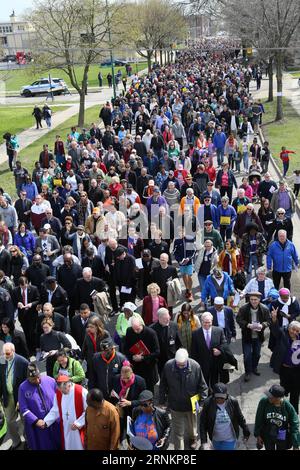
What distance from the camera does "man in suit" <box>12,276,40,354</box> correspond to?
8672 millimetres

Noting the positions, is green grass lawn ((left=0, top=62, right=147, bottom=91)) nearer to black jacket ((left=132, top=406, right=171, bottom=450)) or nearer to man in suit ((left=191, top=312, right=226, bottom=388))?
man in suit ((left=191, top=312, right=226, bottom=388))

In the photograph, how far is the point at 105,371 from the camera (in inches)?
262

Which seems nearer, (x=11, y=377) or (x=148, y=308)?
(x=11, y=377)

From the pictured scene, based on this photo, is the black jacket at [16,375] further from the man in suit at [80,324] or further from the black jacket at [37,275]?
the black jacket at [37,275]

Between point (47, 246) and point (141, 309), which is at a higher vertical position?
point (47, 246)

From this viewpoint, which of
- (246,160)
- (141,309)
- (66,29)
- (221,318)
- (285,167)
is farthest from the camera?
(66,29)

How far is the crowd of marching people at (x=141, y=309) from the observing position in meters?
6.01

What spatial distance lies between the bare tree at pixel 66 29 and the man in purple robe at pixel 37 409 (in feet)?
78.5

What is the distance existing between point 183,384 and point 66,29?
25535 millimetres

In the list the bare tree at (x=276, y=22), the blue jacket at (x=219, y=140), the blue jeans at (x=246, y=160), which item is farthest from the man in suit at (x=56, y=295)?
the bare tree at (x=276, y=22)

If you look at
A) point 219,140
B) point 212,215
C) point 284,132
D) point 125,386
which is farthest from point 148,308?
point 284,132

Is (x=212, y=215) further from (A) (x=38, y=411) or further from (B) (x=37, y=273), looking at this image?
(A) (x=38, y=411)

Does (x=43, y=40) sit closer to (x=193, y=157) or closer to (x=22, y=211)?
(x=193, y=157)

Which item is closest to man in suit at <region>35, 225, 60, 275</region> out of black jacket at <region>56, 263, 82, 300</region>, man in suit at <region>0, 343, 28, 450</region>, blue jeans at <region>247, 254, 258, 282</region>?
black jacket at <region>56, 263, 82, 300</region>
